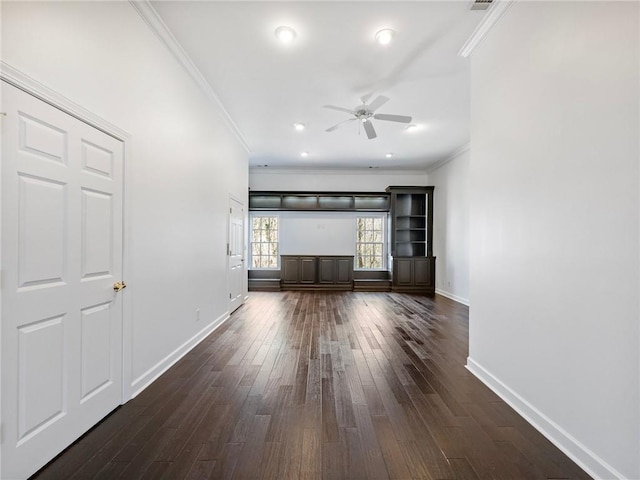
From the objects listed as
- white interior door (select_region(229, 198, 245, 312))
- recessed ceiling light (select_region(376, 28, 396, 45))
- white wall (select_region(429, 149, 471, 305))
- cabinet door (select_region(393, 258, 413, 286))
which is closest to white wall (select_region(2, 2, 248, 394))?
white interior door (select_region(229, 198, 245, 312))

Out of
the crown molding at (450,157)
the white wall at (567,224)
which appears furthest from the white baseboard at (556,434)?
the crown molding at (450,157)

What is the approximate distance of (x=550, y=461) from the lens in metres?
1.66

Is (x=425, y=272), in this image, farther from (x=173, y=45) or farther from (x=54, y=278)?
(x=54, y=278)

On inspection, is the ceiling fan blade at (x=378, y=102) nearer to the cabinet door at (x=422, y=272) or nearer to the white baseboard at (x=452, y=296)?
the white baseboard at (x=452, y=296)

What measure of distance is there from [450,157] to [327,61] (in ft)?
15.7

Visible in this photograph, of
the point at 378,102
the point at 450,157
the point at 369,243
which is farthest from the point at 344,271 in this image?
the point at 378,102

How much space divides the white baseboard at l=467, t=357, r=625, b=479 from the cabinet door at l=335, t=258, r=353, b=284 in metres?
5.40

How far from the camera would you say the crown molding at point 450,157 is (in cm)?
622

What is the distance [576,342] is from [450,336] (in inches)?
94.9

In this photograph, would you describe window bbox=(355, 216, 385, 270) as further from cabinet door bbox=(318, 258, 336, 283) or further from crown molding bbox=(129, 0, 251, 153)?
crown molding bbox=(129, 0, 251, 153)

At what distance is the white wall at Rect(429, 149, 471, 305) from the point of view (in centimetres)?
634

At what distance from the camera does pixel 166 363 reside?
283cm

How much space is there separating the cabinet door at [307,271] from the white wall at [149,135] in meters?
3.85

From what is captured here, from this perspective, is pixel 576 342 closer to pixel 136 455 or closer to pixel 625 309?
pixel 625 309
